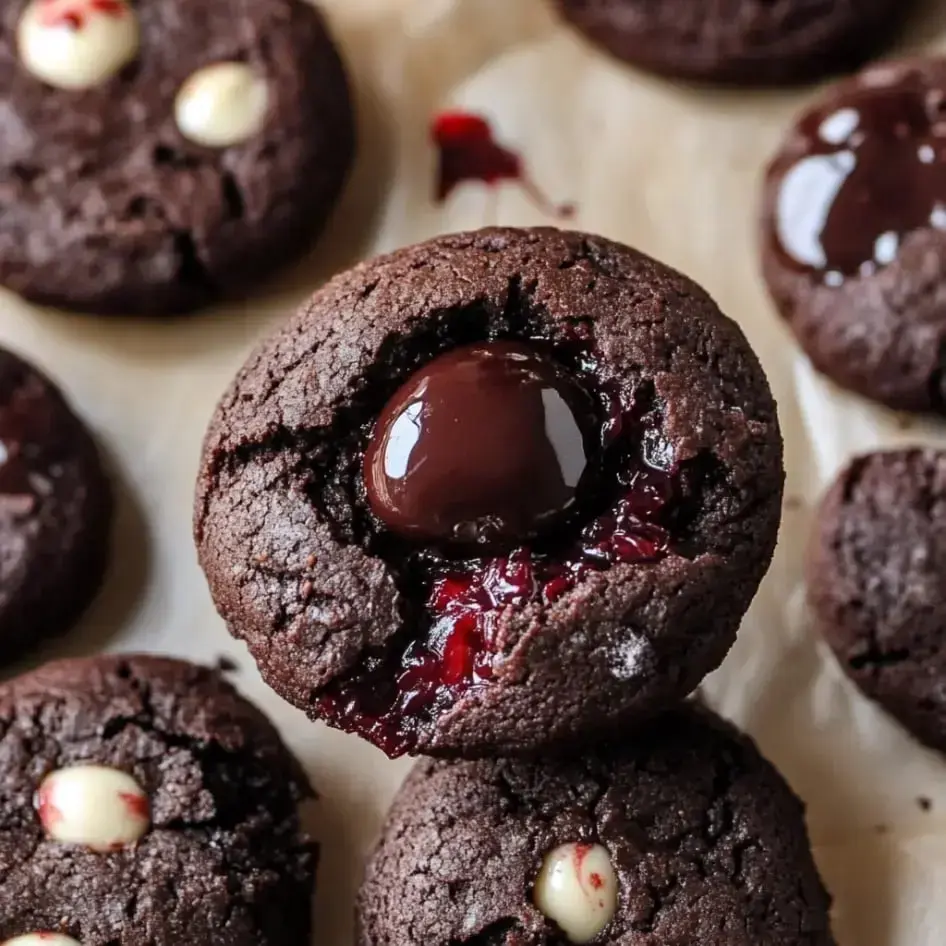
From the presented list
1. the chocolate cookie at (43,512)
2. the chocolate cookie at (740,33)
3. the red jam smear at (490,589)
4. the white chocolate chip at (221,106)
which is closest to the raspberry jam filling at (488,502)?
the red jam smear at (490,589)

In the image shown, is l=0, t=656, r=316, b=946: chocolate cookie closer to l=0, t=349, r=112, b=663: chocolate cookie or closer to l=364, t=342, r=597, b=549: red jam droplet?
l=0, t=349, r=112, b=663: chocolate cookie

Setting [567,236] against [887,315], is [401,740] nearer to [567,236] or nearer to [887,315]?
[567,236]

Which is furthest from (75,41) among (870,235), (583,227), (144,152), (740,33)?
(870,235)

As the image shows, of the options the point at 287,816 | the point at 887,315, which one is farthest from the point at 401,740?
the point at 887,315

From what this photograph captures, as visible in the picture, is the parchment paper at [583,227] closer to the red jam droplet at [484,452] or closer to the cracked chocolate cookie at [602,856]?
the cracked chocolate cookie at [602,856]

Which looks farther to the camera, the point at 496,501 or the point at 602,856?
the point at 602,856

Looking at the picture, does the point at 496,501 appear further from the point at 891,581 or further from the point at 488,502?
the point at 891,581
